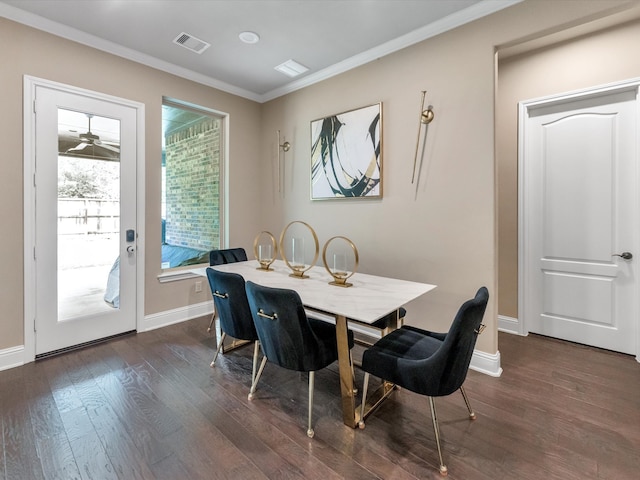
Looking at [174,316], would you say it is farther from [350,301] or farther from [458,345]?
[458,345]

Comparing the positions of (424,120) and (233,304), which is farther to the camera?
(424,120)

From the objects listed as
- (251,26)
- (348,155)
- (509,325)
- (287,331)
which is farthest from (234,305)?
(509,325)

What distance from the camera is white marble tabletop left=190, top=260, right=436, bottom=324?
1.68 metres

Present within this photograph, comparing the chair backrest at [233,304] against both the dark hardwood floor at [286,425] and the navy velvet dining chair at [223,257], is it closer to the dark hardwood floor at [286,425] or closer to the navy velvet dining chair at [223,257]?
the dark hardwood floor at [286,425]

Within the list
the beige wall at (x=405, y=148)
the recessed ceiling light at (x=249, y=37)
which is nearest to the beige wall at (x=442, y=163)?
the beige wall at (x=405, y=148)

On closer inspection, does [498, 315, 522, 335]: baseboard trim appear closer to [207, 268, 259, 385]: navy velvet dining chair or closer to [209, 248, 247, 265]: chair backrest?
[207, 268, 259, 385]: navy velvet dining chair

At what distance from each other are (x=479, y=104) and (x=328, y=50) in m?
1.56

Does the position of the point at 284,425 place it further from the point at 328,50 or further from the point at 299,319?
the point at 328,50

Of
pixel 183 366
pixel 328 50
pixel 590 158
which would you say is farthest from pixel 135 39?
pixel 590 158

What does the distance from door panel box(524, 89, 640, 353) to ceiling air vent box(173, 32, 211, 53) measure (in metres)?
3.33

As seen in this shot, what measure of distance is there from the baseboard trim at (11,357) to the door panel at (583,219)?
4704 millimetres

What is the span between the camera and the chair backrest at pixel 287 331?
5.64 ft

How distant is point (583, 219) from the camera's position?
115 inches

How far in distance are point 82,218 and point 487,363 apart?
12.3 ft
